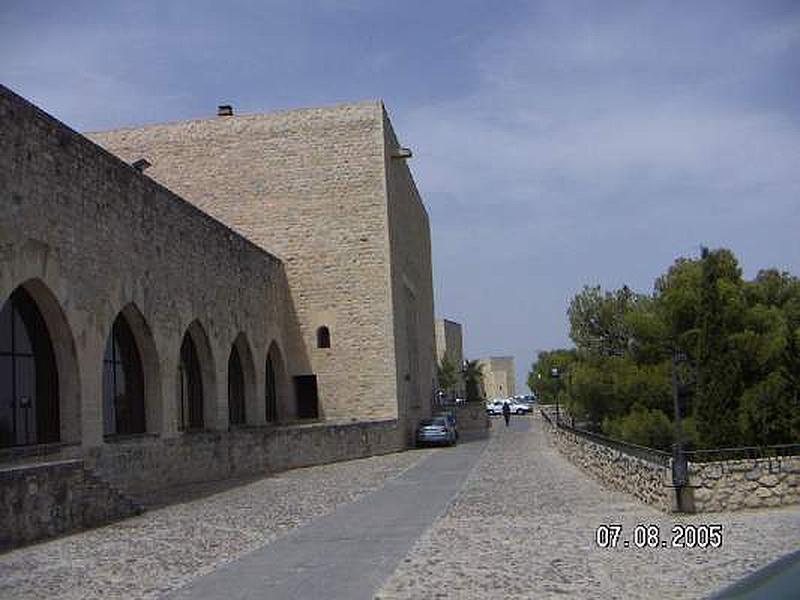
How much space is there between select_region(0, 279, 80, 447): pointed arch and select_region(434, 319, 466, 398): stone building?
5817 cm

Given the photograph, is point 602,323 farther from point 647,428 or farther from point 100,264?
point 100,264

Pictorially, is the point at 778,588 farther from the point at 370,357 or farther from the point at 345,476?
the point at 370,357

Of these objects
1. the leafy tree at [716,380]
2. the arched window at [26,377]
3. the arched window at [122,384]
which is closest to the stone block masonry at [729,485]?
the leafy tree at [716,380]

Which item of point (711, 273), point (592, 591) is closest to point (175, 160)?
point (711, 273)

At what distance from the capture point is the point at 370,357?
105 feet

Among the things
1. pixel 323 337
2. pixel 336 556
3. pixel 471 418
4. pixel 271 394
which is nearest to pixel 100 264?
pixel 336 556

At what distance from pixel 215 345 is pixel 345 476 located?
16.3ft

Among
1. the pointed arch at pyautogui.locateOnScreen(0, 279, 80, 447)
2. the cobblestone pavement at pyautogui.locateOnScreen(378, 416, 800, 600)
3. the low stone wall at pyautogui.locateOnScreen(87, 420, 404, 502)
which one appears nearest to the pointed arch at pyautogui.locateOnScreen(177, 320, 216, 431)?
the low stone wall at pyautogui.locateOnScreen(87, 420, 404, 502)

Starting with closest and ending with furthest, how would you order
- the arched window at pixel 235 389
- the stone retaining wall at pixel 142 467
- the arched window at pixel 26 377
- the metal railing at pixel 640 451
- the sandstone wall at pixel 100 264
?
the stone retaining wall at pixel 142 467 < the metal railing at pixel 640 451 < the sandstone wall at pixel 100 264 < the arched window at pixel 26 377 < the arched window at pixel 235 389

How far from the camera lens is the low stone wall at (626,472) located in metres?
11.6

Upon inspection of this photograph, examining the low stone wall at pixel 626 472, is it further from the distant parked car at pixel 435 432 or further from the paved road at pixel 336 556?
the distant parked car at pixel 435 432

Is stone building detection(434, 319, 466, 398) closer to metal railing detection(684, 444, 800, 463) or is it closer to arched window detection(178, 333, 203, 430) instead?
arched window detection(178, 333, 203, 430)

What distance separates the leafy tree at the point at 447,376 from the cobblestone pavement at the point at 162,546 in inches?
2043

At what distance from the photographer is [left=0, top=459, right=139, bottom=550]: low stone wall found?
10.4m
